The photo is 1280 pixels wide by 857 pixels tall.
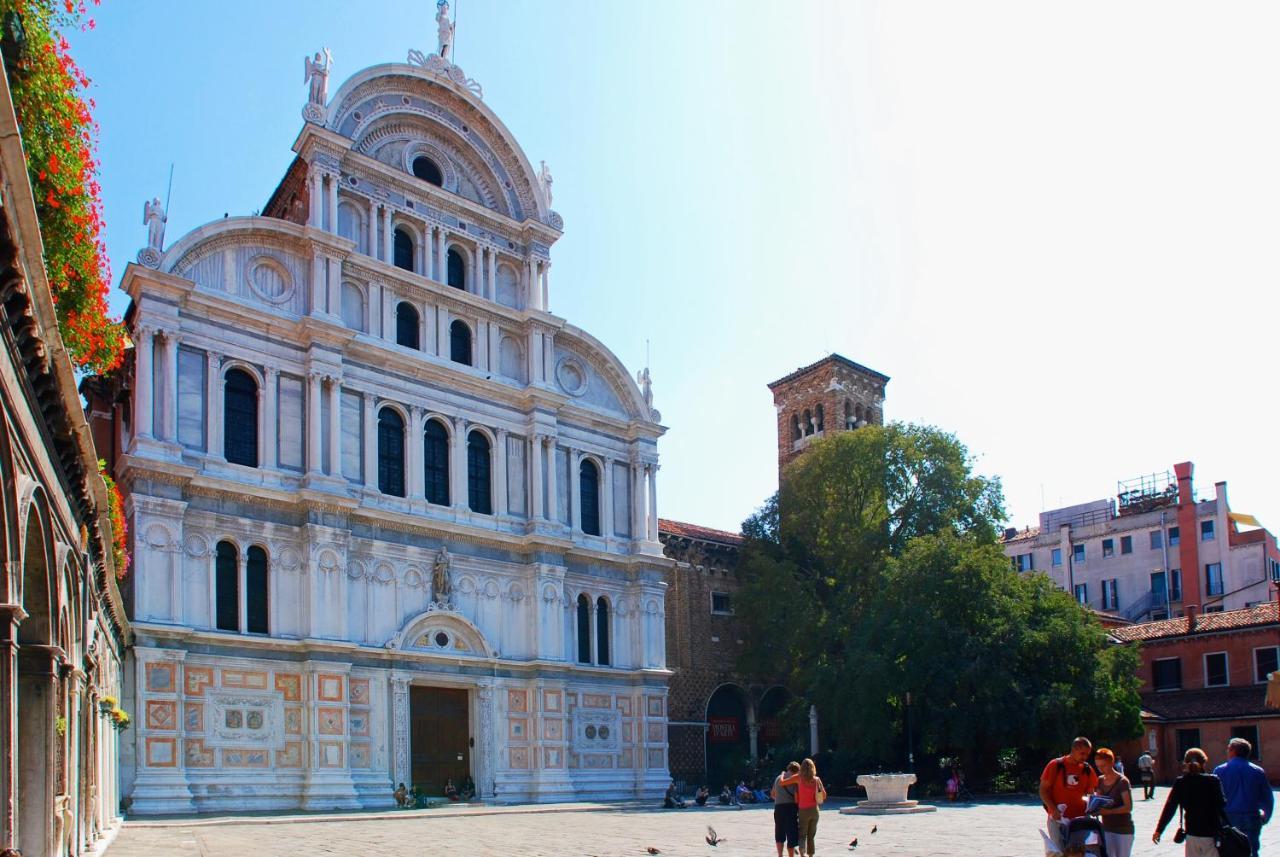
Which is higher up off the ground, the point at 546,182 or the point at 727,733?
the point at 546,182

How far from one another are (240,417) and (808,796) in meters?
19.6

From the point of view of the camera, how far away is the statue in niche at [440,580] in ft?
108

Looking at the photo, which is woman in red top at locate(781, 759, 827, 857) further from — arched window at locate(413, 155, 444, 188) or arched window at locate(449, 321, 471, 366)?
arched window at locate(413, 155, 444, 188)

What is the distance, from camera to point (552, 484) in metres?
36.2

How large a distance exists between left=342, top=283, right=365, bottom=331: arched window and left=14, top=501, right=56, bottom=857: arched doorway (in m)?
22.1

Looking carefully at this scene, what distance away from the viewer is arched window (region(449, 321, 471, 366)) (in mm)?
35781

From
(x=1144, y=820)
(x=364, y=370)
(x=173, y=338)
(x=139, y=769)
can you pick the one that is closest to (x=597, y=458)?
(x=364, y=370)

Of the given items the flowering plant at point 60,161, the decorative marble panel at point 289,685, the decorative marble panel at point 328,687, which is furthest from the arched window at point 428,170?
the flowering plant at point 60,161

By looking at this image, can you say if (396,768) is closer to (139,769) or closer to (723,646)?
(139,769)

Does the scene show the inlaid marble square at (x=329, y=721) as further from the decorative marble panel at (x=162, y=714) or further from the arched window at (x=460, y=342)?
the arched window at (x=460, y=342)

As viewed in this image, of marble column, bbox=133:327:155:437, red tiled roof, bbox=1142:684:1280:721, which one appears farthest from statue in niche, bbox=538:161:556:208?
red tiled roof, bbox=1142:684:1280:721

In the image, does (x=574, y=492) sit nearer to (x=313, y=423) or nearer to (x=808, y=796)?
(x=313, y=423)

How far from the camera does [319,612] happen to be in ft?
99.9

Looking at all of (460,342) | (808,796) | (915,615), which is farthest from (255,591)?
(808,796)
